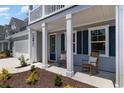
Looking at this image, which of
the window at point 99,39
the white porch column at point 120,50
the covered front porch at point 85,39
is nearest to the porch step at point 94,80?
the covered front porch at point 85,39

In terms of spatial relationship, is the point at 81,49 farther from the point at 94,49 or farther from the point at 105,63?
the point at 105,63

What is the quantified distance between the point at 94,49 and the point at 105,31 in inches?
53.0

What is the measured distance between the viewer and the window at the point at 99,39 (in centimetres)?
907

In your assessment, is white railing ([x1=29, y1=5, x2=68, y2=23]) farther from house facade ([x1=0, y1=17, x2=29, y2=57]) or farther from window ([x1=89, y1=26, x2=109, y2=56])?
house facade ([x1=0, y1=17, x2=29, y2=57])

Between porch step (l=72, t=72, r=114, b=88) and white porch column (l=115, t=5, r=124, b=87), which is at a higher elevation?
white porch column (l=115, t=5, r=124, b=87)

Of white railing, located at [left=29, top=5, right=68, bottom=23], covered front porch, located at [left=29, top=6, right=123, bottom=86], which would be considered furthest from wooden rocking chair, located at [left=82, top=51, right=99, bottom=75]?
white railing, located at [left=29, top=5, right=68, bottom=23]

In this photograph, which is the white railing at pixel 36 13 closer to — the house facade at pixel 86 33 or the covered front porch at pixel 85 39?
the house facade at pixel 86 33

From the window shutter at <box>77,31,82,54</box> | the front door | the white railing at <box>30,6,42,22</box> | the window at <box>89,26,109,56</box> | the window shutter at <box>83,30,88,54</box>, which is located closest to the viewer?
the window at <box>89,26,109,56</box>

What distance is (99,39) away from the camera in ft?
31.3

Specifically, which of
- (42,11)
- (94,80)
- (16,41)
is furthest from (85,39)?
(16,41)

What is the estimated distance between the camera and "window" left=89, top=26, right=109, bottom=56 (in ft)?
29.8

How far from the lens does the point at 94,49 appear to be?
9.92 m

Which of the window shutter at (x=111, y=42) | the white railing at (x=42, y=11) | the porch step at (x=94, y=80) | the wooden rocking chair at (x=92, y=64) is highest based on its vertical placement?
the white railing at (x=42, y=11)
